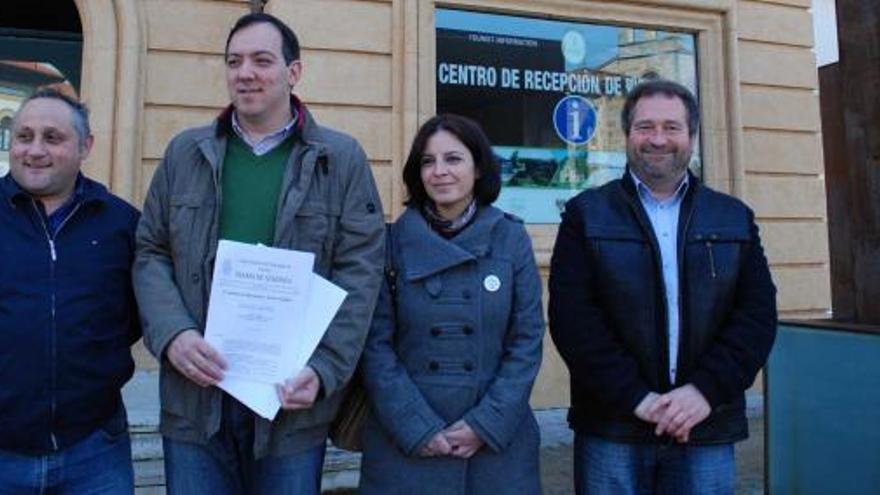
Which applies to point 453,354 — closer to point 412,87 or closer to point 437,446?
point 437,446

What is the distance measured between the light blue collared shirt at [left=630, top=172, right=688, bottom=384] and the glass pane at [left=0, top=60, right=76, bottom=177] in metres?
5.83

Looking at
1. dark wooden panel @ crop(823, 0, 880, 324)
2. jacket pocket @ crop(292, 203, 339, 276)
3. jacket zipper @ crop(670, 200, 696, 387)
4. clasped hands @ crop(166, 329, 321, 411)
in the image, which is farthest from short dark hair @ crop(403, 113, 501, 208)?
dark wooden panel @ crop(823, 0, 880, 324)

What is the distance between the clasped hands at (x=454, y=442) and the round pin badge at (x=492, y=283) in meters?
0.44

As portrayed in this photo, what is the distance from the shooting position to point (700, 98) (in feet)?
26.0

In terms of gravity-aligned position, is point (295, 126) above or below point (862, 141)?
below

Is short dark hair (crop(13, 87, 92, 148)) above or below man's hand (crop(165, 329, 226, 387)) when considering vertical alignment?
above

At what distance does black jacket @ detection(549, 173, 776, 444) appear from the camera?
8.21 ft

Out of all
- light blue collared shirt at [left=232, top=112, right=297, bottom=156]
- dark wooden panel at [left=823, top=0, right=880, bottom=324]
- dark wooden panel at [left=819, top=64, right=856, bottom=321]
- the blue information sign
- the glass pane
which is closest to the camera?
light blue collared shirt at [left=232, top=112, right=297, bottom=156]

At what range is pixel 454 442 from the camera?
242cm

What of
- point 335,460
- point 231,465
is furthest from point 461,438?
point 335,460

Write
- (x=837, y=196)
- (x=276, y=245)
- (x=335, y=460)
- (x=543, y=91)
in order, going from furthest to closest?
(x=543, y=91) → (x=335, y=460) → (x=837, y=196) → (x=276, y=245)

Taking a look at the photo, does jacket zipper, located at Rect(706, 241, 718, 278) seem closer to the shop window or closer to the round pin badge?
the round pin badge

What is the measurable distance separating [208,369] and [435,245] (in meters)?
0.83

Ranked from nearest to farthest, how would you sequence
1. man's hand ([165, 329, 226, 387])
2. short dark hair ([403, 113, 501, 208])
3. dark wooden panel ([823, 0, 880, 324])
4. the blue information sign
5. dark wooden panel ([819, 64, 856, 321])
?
man's hand ([165, 329, 226, 387])
short dark hair ([403, 113, 501, 208])
dark wooden panel ([823, 0, 880, 324])
dark wooden panel ([819, 64, 856, 321])
the blue information sign
